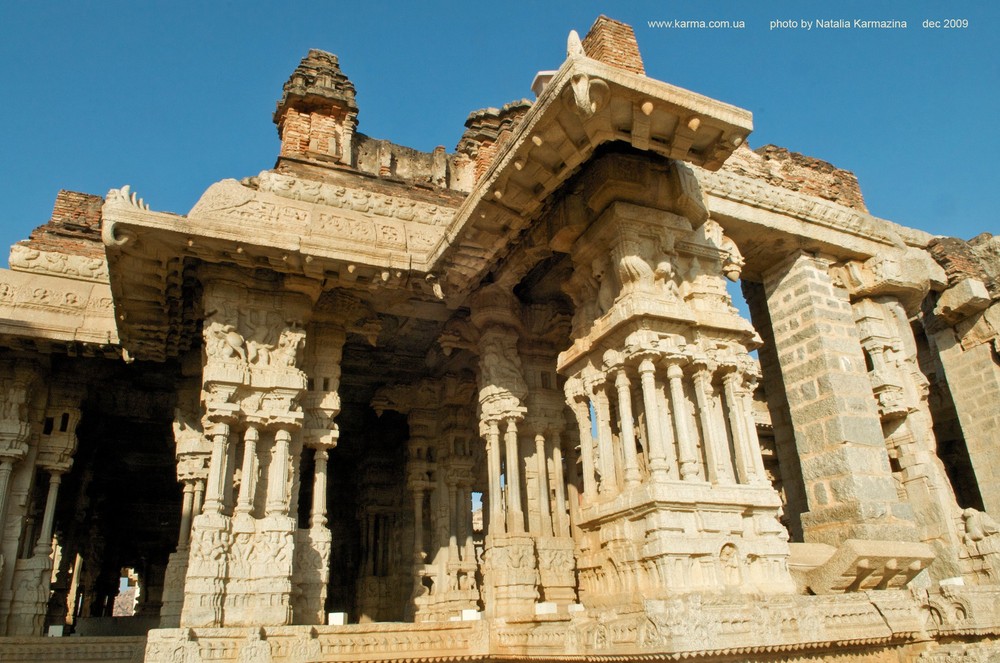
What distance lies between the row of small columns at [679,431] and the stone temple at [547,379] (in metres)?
0.04

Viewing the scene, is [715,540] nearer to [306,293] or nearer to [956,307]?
[306,293]

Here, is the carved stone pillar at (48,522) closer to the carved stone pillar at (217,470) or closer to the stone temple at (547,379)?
the stone temple at (547,379)

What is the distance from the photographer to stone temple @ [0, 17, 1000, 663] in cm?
735

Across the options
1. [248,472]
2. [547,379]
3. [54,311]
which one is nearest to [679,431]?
[547,379]

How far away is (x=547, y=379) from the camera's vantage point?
1152cm

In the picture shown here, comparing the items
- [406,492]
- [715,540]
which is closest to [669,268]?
[715,540]

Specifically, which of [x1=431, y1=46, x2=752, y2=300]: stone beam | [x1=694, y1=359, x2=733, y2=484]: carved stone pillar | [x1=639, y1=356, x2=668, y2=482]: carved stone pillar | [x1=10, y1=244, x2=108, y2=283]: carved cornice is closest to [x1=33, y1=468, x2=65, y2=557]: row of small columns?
[x1=10, y1=244, x2=108, y2=283]: carved cornice

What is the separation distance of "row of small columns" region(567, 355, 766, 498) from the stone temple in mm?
35

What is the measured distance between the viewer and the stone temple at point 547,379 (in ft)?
24.1

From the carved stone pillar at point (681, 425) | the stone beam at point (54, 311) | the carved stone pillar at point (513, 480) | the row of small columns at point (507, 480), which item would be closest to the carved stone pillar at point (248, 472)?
the row of small columns at point (507, 480)

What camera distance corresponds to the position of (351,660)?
837 cm

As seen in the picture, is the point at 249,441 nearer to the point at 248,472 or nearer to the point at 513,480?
the point at 248,472

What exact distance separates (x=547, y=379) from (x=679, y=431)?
4.09m

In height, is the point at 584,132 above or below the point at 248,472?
above
